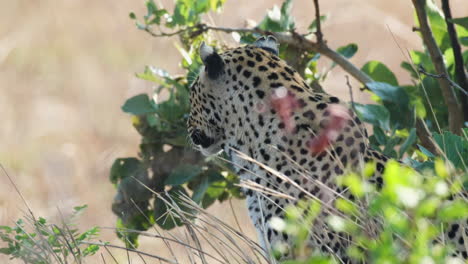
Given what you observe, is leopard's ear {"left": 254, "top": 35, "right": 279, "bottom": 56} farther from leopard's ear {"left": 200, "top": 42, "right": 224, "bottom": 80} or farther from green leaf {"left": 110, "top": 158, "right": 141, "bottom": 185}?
green leaf {"left": 110, "top": 158, "right": 141, "bottom": 185}

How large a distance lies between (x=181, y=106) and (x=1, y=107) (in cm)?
489

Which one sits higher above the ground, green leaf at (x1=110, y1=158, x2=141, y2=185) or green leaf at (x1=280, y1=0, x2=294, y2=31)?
green leaf at (x1=280, y1=0, x2=294, y2=31)

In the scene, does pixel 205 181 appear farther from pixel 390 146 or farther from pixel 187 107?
pixel 390 146

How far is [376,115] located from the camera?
4.36 metres

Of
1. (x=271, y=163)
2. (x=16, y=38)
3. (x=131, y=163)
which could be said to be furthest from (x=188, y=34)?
(x=16, y=38)

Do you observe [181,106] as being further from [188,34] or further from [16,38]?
[16,38]

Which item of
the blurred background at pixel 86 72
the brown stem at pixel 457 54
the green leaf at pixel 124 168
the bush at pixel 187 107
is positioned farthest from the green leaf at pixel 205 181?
the blurred background at pixel 86 72

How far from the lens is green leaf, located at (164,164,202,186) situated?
5.02 m

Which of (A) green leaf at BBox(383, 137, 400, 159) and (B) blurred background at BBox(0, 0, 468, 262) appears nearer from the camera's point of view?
(A) green leaf at BBox(383, 137, 400, 159)

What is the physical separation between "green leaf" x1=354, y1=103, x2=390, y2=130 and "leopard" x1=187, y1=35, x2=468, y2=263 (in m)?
0.54

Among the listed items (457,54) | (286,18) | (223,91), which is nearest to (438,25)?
(457,54)

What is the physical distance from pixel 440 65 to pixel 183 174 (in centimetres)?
143

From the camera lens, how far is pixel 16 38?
33.8 feet

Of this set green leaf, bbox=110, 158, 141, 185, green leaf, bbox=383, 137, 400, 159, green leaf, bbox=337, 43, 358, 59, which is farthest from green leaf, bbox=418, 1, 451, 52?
green leaf, bbox=110, 158, 141, 185
